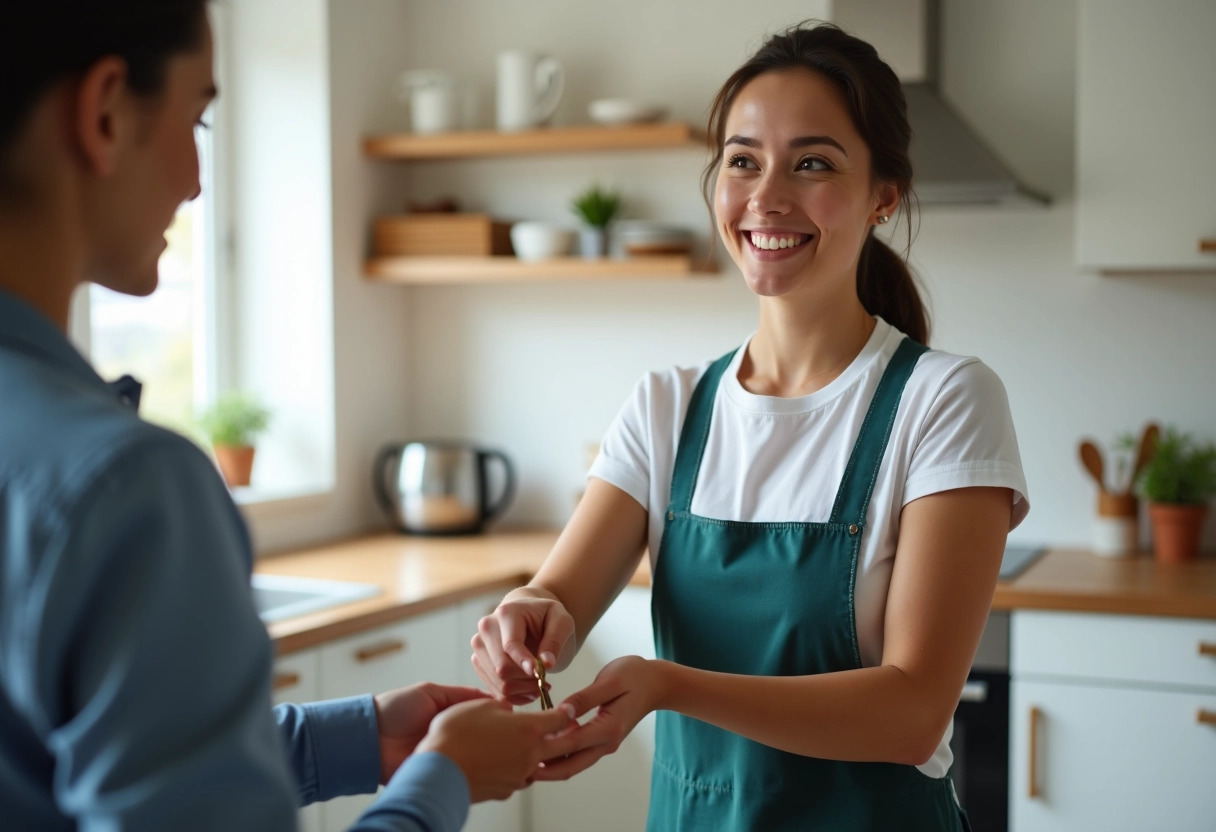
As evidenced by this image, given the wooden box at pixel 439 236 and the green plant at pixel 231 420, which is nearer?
the green plant at pixel 231 420

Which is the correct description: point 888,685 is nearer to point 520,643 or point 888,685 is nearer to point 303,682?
point 520,643

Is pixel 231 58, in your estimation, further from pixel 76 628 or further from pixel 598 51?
pixel 76 628

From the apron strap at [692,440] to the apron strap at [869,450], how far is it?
0.20 meters

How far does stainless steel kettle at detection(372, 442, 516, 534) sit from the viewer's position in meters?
3.26

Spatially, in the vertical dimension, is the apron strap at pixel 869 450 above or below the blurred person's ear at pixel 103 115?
below

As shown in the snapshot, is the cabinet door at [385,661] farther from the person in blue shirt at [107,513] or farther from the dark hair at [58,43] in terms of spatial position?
the dark hair at [58,43]

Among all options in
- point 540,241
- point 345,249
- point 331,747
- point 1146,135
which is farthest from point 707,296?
point 331,747

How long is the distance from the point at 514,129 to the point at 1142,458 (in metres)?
1.77

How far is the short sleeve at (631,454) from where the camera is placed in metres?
1.50

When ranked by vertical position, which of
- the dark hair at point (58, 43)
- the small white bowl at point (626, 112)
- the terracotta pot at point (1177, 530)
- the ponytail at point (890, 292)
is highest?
the small white bowl at point (626, 112)

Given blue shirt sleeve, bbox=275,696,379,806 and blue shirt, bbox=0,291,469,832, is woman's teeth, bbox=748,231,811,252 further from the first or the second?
blue shirt, bbox=0,291,469,832

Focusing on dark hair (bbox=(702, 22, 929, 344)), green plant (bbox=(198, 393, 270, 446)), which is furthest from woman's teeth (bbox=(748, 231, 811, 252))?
green plant (bbox=(198, 393, 270, 446))

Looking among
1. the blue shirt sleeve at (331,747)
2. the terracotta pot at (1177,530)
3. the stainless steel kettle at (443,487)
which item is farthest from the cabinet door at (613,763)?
the blue shirt sleeve at (331,747)

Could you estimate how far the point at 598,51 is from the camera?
336 cm
